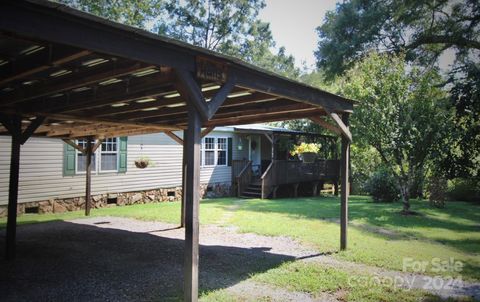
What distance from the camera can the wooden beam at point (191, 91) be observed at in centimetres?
386

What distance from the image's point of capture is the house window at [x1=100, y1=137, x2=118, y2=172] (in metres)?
13.7

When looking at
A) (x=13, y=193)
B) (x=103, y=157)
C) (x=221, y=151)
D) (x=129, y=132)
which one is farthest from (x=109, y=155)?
(x=13, y=193)

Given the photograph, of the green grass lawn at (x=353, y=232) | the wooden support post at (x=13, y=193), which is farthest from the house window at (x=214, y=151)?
the wooden support post at (x=13, y=193)

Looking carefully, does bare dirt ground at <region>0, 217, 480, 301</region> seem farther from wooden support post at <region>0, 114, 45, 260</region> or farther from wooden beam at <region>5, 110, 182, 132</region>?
wooden beam at <region>5, 110, 182, 132</region>

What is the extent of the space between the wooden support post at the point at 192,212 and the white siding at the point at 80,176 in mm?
9590

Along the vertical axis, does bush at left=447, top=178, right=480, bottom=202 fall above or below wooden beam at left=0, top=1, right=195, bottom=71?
below

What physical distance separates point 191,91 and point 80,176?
1074 centimetres

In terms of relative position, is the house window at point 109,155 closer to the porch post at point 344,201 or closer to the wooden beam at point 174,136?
the wooden beam at point 174,136

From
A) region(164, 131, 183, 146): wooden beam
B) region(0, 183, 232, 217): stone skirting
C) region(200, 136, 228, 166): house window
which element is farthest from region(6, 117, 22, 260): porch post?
region(200, 136, 228, 166): house window

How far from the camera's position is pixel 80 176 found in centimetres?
1291

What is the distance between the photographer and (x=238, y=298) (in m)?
4.57

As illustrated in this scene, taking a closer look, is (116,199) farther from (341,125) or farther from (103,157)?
(341,125)

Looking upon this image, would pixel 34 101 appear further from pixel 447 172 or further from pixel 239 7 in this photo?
pixel 239 7

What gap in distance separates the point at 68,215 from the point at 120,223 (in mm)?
2719
